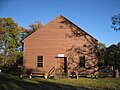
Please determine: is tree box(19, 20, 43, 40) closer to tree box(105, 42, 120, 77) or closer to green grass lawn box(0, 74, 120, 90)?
tree box(105, 42, 120, 77)

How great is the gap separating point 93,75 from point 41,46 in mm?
7706

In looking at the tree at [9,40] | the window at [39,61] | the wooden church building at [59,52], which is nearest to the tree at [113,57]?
the wooden church building at [59,52]

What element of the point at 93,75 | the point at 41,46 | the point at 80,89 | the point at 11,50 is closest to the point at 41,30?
the point at 41,46

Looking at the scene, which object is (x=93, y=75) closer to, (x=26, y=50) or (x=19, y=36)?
(x=26, y=50)

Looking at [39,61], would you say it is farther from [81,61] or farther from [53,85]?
[53,85]

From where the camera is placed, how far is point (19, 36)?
176 feet

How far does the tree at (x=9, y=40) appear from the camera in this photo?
51188 millimetres

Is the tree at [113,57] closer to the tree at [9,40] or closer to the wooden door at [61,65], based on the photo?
the wooden door at [61,65]

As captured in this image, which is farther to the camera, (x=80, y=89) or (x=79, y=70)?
(x=79, y=70)

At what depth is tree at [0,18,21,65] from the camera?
51.2m

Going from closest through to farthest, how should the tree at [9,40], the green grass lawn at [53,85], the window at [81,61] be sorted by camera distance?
the green grass lawn at [53,85]
the window at [81,61]
the tree at [9,40]

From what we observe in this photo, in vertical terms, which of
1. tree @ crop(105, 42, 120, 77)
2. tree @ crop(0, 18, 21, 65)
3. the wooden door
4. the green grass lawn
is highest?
tree @ crop(0, 18, 21, 65)

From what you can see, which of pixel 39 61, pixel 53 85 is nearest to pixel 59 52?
pixel 39 61

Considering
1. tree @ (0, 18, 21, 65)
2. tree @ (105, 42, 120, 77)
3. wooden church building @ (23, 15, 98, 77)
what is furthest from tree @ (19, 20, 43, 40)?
wooden church building @ (23, 15, 98, 77)
